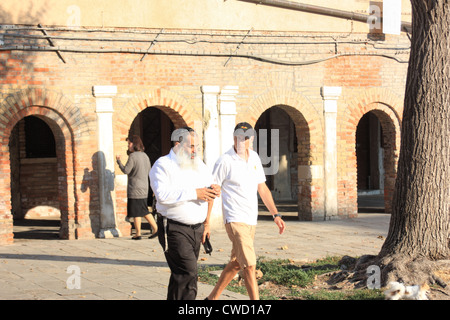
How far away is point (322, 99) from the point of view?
605 inches

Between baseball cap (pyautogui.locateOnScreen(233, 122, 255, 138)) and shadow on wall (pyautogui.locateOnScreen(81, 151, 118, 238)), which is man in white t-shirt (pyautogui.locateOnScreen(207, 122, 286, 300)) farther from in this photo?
shadow on wall (pyautogui.locateOnScreen(81, 151, 118, 238))

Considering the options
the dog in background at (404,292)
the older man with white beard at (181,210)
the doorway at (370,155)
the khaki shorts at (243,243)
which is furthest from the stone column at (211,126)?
the doorway at (370,155)

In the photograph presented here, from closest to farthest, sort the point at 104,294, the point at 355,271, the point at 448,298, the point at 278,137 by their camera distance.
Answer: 1. the point at 448,298
2. the point at 104,294
3. the point at 355,271
4. the point at 278,137

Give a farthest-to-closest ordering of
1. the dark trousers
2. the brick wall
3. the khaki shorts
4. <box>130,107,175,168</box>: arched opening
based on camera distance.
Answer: <box>130,107,175,168</box>: arched opening, the brick wall, the khaki shorts, the dark trousers

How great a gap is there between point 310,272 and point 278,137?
11876 mm

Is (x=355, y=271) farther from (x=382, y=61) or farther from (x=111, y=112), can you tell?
(x=382, y=61)

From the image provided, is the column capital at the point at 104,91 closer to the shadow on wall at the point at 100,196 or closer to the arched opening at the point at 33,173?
the shadow on wall at the point at 100,196

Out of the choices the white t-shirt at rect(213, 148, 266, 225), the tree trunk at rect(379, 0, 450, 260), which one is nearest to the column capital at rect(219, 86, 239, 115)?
the tree trunk at rect(379, 0, 450, 260)

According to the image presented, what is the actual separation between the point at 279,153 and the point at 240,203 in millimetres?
13714

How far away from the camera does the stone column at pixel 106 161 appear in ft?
43.9

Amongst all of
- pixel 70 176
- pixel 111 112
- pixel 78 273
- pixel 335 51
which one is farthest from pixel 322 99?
Result: pixel 78 273

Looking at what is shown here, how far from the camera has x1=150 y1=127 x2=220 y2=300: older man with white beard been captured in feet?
21.2

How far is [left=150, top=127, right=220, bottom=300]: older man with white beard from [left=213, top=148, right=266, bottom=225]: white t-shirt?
0.42m

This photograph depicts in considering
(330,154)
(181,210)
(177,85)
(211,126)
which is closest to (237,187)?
(181,210)
